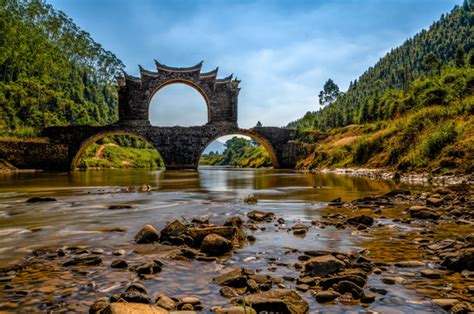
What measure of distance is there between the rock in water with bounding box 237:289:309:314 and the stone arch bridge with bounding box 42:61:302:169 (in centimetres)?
3845

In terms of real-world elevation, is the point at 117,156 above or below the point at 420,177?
above

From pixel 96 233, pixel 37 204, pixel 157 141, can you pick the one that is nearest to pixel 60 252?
pixel 96 233

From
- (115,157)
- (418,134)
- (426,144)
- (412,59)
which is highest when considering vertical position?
(412,59)

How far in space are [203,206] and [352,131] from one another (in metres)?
33.1

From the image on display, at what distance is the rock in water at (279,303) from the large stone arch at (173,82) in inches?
1604

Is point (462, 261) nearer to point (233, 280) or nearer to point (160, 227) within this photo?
point (233, 280)

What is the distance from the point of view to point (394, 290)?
352 centimetres

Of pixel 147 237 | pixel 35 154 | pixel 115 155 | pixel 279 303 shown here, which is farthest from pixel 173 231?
pixel 115 155

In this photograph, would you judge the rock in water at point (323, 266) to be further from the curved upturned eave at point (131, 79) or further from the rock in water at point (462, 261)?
the curved upturned eave at point (131, 79)

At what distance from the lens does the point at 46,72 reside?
60.2 meters

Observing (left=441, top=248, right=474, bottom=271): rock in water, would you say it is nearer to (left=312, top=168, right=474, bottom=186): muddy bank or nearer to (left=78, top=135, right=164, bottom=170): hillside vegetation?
(left=312, top=168, right=474, bottom=186): muddy bank

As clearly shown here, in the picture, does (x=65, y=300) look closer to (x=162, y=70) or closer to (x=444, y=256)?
(x=444, y=256)

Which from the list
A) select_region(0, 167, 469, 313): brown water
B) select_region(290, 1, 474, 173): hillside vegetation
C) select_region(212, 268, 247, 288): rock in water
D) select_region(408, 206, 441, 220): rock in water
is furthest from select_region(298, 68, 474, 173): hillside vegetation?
select_region(212, 268, 247, 288): rock in water

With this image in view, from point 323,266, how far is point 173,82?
142 ft
